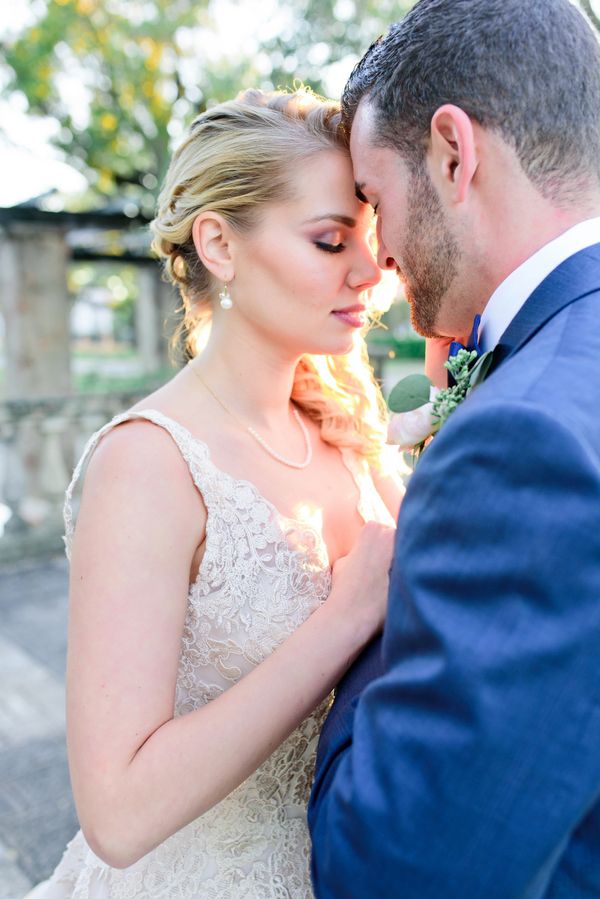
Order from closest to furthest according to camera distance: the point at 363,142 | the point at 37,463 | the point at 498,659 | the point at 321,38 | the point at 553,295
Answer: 1. the point at 498,659
2. the point at 553,295
3. the point at 363,142
4. the point at 37,463
5. the point at 321,38

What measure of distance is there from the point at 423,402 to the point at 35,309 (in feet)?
23.7

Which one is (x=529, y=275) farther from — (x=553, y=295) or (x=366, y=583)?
(x=366, y=583)

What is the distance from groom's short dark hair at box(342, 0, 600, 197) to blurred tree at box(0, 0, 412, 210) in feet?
33.9

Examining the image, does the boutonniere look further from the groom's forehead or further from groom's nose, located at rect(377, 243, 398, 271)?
the groom's forehead

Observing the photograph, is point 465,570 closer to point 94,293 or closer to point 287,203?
point 287,203

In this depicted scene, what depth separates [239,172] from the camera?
203 cm

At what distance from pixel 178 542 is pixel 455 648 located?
846mm

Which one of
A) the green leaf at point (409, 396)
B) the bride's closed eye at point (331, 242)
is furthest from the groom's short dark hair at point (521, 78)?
the bride's closed eye at point (331, 242)

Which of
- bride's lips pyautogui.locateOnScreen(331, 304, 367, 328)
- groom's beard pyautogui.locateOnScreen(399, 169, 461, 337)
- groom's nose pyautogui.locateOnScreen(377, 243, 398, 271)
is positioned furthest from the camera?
bride's lips pyautogui.locateOnScreen(331, 304, 367, 328)

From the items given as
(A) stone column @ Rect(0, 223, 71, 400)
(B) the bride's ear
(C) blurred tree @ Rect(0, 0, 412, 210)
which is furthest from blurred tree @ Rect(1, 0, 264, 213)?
(B) the bride's ear

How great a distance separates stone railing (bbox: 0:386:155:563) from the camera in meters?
6.85

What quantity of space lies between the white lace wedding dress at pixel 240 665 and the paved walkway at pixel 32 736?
1556mm

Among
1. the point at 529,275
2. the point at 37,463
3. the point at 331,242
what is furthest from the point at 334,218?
the point at 37,463

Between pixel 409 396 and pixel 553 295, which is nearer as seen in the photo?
pixel 553 295
